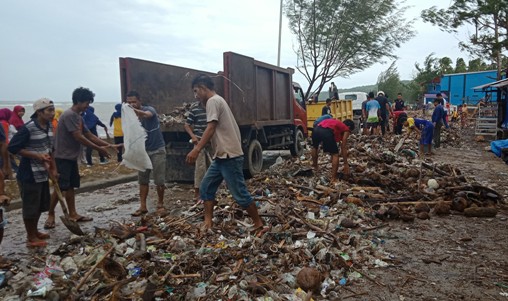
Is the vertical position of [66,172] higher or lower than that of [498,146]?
higher

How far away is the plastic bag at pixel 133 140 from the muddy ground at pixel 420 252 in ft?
2.70

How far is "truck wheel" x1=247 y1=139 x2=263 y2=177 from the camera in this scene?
8041 millimetres

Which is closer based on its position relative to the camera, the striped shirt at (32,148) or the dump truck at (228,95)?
the striped shirt at (32,148)

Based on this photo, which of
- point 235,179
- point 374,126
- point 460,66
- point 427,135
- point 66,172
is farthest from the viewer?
point 460,66

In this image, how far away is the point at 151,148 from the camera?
566 cm

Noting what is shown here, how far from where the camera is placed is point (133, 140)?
5137mm

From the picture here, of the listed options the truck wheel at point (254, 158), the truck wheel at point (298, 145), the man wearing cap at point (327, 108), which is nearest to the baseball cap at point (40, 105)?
the truck wheel at point (254, 158)

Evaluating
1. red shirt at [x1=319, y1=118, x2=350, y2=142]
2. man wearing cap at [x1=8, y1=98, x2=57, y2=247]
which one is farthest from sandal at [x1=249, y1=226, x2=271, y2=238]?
red shirt at [x1=319, y1=118, x2=350, y2=142]

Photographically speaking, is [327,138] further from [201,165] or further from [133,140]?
[133,140]

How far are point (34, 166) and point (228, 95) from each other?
352 cm

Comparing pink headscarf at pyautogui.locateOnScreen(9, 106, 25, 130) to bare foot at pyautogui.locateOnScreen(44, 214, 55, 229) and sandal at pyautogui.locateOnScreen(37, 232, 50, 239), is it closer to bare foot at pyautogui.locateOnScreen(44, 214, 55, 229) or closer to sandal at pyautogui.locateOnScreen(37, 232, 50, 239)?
bare foot at pyautogui.locateOnScreen(44, 214, 55, 229)

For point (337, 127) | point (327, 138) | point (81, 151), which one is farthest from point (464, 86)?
point (81, 151)

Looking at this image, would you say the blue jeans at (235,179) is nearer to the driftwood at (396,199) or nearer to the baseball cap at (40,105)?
the baseball cap at (40,105)

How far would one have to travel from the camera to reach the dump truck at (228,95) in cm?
696
